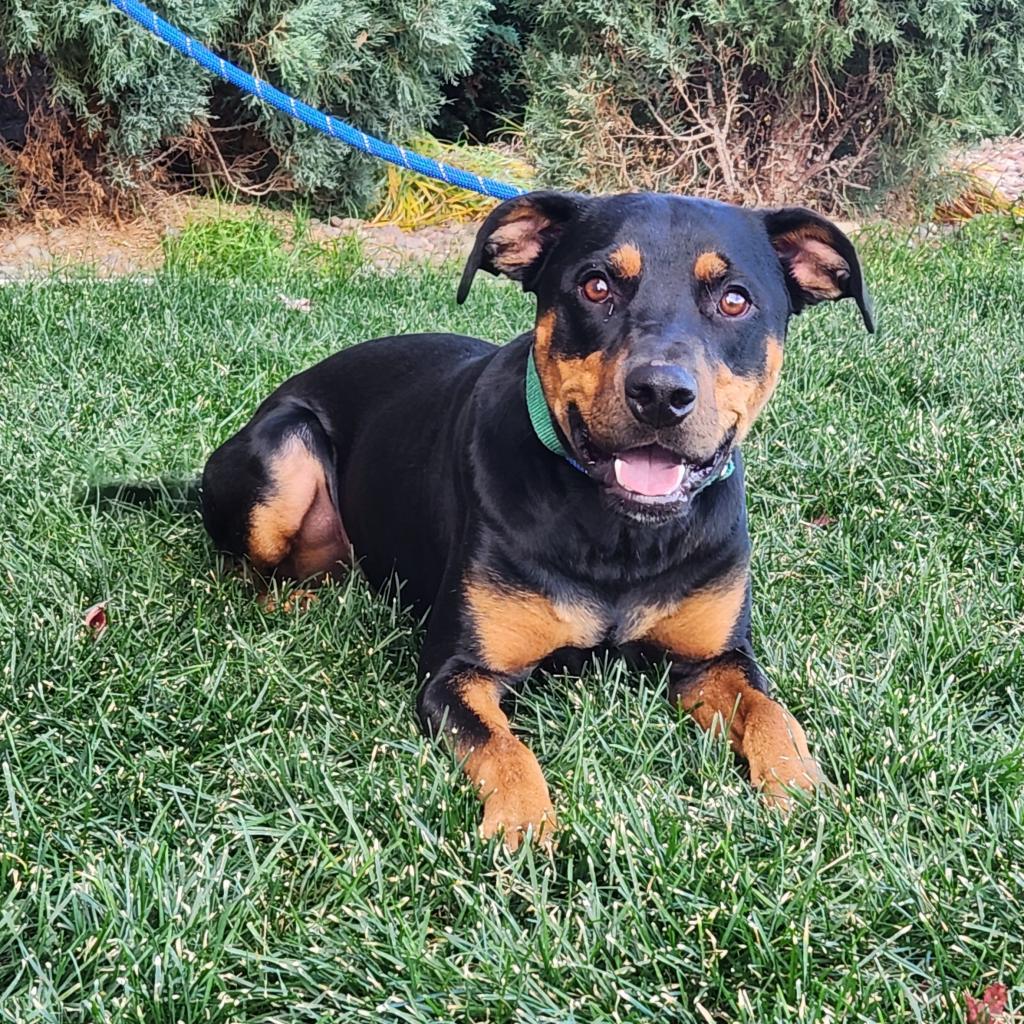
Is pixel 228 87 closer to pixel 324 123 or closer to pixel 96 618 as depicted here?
pixel 324 123

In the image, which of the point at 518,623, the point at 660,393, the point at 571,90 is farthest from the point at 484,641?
the point at 571,90

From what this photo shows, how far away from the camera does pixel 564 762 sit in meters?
2.74

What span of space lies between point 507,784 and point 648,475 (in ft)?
2.52

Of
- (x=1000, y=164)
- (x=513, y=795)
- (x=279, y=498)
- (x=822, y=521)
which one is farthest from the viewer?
(x=1000, y=164)

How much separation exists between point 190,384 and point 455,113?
23.8 feet

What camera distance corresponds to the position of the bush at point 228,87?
804 cm

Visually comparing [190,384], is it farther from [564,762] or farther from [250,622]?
[564,762]

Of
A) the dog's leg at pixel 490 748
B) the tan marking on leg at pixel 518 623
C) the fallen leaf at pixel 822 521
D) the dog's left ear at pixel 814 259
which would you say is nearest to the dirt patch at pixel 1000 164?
the fallen leaf at pixel 822 521

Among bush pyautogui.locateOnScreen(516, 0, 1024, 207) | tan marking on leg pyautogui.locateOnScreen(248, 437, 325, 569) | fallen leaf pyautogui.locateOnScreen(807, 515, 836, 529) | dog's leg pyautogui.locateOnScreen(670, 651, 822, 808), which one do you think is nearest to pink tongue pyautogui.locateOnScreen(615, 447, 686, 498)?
dog's leg pyautogui.locateOnScreen(670, 651, 822, 808)

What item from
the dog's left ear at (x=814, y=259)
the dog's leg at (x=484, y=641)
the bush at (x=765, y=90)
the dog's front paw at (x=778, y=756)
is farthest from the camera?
the bush at (x=765, y=90)

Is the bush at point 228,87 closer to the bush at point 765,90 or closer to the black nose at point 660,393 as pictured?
the bush at point 765,90

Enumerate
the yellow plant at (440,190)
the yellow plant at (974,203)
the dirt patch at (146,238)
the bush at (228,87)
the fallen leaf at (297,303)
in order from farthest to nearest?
the yellow plant at (974,203)
the yellow plant at (440,190)
the dirt patch at (146,238)
the bush at (228,87)
the fallen leaf at (297,303)

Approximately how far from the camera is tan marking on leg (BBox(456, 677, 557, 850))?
2416mm

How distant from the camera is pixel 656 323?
2752 millimetres
